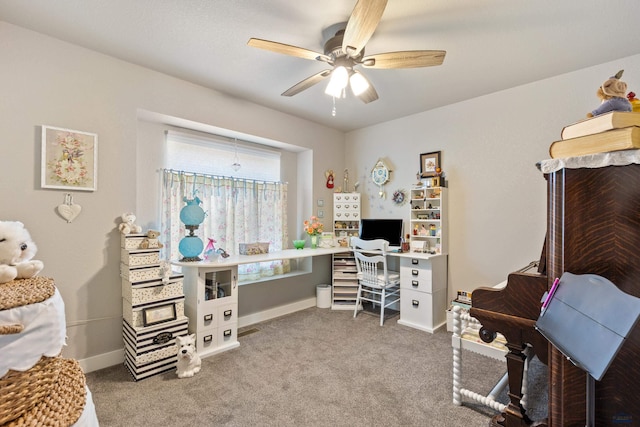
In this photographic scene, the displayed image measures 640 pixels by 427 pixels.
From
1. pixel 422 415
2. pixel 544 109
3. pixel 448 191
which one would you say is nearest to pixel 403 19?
pixel 544 109

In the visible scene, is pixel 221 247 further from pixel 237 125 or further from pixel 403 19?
pixel 403 19

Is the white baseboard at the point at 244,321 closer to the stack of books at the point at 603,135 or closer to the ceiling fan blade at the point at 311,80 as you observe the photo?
the ceiling fan blade at the point at 311,80

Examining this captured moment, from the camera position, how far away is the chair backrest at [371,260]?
3.23 meters

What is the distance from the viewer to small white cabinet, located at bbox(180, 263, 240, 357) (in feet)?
8.20

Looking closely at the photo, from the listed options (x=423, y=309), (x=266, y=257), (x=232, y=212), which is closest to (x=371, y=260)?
(x=423, y=309)

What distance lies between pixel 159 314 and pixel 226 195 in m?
1.44

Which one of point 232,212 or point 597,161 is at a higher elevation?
point 597,161

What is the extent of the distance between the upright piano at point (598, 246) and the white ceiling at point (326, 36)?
1.39 metres

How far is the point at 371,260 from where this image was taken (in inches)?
128

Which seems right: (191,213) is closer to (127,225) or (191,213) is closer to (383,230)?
(127,225)

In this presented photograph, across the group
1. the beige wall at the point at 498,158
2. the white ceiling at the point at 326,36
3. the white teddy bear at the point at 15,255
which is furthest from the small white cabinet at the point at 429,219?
the white teddy bear at the point at 15,255

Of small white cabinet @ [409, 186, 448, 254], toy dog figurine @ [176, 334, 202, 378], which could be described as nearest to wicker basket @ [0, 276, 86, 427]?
toy dog figurine @ [176, 334, 202, 378]

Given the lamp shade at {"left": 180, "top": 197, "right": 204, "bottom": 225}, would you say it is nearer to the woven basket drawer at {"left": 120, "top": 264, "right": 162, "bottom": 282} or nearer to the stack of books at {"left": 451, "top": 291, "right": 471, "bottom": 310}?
the woven basket drawer at {"left": 120, "top": 264, "right": 162, "bottom": 282}

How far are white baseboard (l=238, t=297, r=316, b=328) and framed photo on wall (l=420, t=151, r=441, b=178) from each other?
222 centimetres
